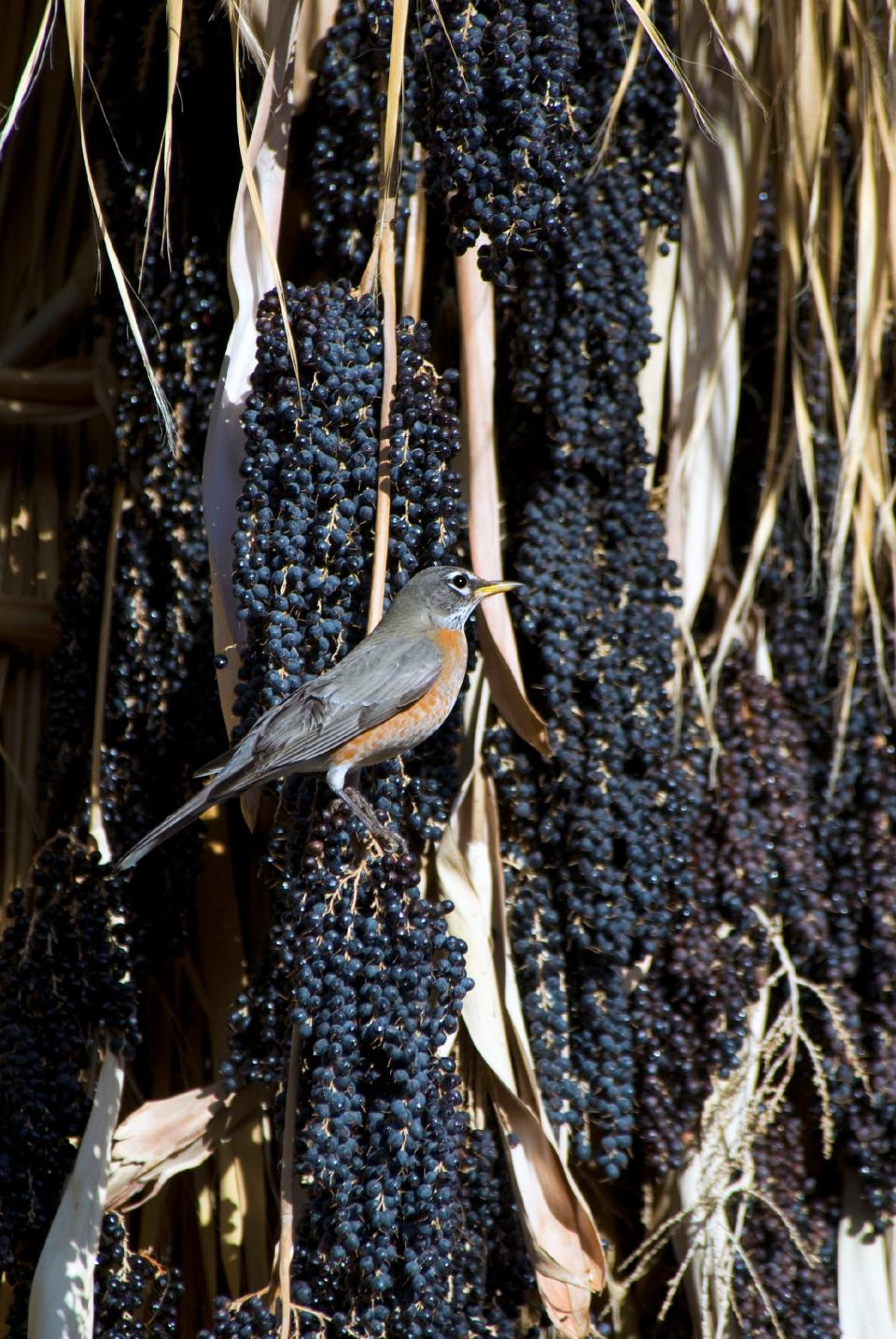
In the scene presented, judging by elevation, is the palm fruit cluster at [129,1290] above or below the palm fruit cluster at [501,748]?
below

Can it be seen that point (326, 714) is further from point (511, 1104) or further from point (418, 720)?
point (511, 1104)

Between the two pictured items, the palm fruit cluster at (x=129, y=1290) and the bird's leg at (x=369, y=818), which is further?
the palm fruit cluster at (x=129, y=1290)

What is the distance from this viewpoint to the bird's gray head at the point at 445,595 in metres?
2.48

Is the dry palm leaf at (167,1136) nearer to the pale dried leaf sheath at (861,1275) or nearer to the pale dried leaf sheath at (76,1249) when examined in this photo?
the pale dried leaf sheath at (76,1249)

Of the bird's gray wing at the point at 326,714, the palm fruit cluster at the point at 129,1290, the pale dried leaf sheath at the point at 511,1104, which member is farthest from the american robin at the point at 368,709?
the palm fruit cluster at the point at 129,1290

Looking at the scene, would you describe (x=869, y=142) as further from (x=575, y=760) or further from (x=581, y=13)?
(x=575, y=760)

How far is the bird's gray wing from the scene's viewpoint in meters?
2.27

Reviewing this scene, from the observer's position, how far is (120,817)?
→ 2717 mm

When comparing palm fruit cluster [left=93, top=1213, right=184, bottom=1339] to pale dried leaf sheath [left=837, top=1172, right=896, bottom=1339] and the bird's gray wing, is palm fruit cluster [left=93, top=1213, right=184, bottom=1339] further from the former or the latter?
pale dried leaf sheath [left=837, top=1172, right=896, bottom=1339]

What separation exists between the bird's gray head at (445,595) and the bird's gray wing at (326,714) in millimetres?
87

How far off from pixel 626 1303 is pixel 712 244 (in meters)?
2.21

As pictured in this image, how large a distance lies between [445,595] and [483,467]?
0.89 feet

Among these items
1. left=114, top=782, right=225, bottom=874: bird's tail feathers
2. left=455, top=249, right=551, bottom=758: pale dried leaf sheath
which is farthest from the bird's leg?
left=455, top=249, right=551, bottom=758: pale dried leaf sheath

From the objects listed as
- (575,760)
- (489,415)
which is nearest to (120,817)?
(575,760)
